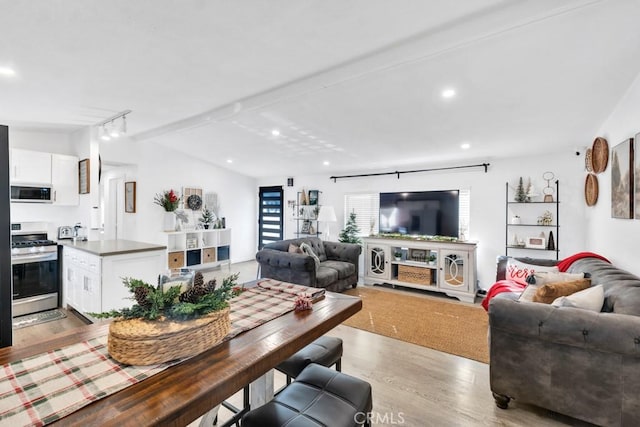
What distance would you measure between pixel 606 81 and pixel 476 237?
9.39 feet

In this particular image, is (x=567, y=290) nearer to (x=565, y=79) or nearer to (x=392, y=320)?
(x=565, y=79)

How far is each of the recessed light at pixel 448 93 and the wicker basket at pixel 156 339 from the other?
2.74 metres

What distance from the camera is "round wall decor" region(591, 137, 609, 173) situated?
10.3ft

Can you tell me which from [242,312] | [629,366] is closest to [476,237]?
[629,366]

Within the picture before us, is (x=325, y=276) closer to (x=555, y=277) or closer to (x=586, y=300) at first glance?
(x=555, y=277)

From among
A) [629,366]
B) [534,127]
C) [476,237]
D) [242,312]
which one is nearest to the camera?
[242,312]

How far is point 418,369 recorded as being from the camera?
262 cm

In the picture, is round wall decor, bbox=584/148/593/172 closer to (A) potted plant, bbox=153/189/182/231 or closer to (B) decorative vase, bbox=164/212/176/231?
(A) potted plant, bbox=153/189/182/231

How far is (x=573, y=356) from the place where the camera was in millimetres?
1859

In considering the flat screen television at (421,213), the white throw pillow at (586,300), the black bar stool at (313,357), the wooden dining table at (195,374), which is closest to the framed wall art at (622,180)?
the white throw pillow at (586,300)

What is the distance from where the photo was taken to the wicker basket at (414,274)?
4.88 meters

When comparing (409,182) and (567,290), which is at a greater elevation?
(409,182)

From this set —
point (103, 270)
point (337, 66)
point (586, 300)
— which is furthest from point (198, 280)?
point (103, 270)

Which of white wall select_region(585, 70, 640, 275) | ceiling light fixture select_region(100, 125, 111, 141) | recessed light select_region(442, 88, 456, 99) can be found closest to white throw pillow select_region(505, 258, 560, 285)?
white wall select_region(585, 70, 640, 275)
